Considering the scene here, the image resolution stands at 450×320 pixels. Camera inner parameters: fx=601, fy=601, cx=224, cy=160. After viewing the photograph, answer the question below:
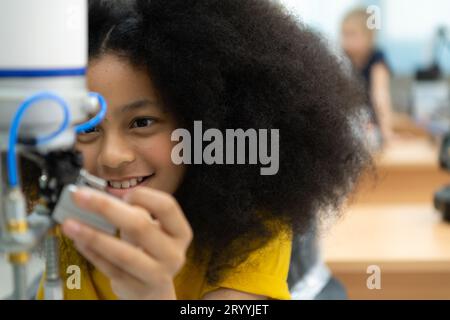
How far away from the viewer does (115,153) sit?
2.28 feet

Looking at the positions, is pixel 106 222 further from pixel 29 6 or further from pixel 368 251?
pixel 368 251

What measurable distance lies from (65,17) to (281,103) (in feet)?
1.28

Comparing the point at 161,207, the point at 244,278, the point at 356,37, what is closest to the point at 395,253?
the point at 244,278

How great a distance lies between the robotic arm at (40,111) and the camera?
44cm

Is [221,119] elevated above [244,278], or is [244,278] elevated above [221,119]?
[221,119]

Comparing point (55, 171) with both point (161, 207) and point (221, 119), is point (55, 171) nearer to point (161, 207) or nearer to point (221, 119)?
point (161, 207)

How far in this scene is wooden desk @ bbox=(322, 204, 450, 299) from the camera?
1454 millimetres

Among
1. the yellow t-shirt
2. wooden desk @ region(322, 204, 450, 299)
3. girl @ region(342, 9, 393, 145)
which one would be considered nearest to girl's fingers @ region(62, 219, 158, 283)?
the yellow t-shirt

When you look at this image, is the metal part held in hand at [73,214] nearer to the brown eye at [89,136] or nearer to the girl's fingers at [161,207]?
the girl's fingers at [161,207]

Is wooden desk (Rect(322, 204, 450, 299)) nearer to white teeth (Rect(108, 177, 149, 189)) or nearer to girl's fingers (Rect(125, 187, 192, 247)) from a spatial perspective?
white teeth (Rect(108, 177, 149, 189))

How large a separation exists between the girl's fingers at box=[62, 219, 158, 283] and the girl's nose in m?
0.20

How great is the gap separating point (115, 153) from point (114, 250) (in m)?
0.23

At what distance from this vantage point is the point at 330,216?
92 cm

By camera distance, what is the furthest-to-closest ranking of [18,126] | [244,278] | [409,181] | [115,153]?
[409,181]
[244,278]
[115,153]
[18,126]
